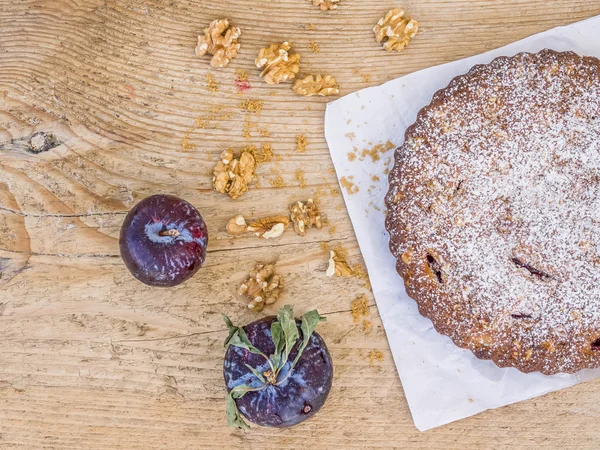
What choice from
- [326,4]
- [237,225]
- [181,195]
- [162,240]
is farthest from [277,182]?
[326,4]

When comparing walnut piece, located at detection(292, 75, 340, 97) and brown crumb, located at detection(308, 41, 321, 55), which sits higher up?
brown crumb, located at detection(308, 41, 321, 55)

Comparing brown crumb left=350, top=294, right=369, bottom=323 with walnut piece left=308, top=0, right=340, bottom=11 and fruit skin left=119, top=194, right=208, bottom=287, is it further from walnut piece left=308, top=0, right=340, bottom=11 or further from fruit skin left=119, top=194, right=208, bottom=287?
walnut piece left=308, top=0, right=340, bottom=11

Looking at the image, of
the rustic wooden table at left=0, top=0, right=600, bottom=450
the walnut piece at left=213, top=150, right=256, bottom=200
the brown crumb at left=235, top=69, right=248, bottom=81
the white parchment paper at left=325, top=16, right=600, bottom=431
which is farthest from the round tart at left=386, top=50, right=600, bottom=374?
the brown crumb at left=235, top=69, right=248, bottom=81

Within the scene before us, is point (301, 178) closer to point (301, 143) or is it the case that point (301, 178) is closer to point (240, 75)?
point (301, 143)

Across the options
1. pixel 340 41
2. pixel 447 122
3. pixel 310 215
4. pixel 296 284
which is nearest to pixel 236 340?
pixel 296 284

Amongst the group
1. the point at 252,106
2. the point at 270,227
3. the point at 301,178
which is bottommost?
the point at 270,227
